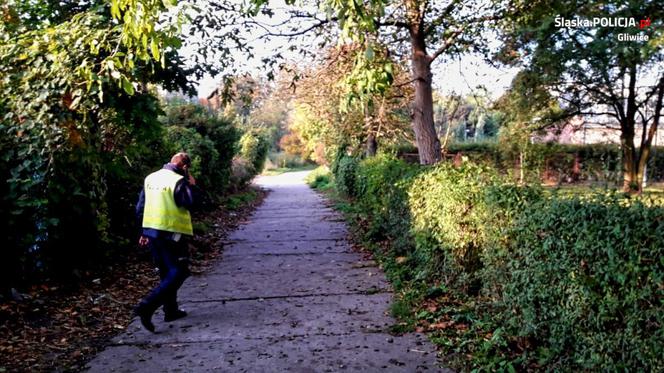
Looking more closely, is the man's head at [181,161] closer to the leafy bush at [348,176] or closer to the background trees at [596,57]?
the background trees at [596,57]

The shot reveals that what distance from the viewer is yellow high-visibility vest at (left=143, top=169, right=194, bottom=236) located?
578 centimetres

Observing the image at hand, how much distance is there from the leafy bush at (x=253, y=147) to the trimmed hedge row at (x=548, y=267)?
860 inches

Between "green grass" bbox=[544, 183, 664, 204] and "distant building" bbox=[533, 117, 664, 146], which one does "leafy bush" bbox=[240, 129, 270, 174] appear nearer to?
"distant building" bbox=[533, 117, 664, 146]

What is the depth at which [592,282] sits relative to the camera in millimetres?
3518

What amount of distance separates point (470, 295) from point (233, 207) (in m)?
12.5

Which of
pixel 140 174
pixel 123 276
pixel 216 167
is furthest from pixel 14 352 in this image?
pixel 216 167

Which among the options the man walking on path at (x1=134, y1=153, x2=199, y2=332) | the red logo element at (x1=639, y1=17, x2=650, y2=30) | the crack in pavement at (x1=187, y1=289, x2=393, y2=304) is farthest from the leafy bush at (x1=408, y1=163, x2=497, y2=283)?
the red logo element at (x1=639, y1=17, x2=650, y2=30)

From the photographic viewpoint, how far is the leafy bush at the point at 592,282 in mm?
3098

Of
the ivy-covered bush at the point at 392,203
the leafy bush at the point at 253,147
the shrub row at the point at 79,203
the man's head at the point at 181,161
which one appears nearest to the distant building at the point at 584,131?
the leafy bush at the point at 253,147

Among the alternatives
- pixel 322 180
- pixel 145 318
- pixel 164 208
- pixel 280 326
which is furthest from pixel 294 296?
pixel 322 180

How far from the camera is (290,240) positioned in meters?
11.6

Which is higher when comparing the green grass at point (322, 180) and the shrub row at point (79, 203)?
the shrub row at point (79, 203)

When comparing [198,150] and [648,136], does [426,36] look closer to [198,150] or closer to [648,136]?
[198,150]

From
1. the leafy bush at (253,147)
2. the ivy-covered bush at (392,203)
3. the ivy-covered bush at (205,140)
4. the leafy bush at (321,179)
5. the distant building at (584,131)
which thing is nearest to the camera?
the ivy-covered bush at (392,203)
